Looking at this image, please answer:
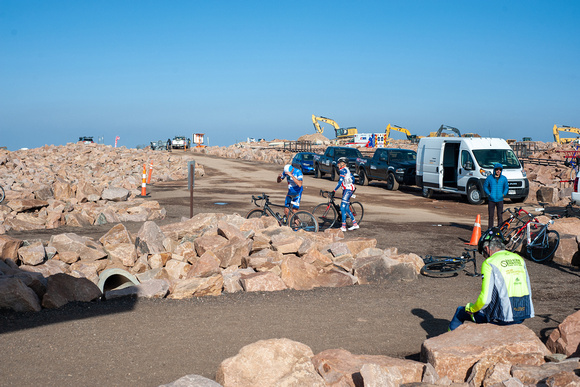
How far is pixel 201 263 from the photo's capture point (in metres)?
9.41

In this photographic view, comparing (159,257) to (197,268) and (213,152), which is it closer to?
(197,268)

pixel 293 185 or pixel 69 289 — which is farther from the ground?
pixel 293 185

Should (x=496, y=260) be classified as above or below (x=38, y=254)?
above

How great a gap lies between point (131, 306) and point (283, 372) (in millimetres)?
3470

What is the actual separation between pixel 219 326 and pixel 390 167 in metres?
22.1

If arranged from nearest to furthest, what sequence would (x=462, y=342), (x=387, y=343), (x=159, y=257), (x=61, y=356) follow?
(x=462, y=342), (x=61, y=356), (x=387, y=343), (x=159, y=257)

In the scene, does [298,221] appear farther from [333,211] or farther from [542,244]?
[542,244]

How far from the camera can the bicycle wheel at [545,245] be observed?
36.2 ft

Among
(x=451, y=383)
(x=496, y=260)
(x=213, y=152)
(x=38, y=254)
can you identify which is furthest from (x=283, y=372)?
(x=213, y=152)

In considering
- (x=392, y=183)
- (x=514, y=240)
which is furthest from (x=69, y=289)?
(x=392, y=183)

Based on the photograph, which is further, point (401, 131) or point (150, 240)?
point (401, 131)

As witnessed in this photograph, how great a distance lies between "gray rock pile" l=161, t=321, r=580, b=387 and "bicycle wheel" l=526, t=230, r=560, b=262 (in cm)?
623

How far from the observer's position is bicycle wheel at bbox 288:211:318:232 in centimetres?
1299

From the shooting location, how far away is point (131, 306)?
25.0 feet
